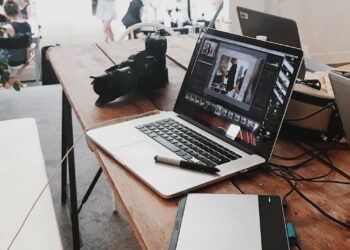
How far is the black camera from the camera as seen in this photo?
1222 mm

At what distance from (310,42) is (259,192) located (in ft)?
13.8

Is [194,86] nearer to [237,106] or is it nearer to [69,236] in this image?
[237,106]

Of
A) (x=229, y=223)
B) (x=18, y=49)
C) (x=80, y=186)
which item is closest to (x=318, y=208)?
(x=229, y=223)

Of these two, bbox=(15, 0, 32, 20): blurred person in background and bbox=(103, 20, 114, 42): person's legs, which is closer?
bbox=(15, 0, 32, 20): blurred person in background

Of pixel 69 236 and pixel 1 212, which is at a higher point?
pixel 1 212

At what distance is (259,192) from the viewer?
2.62 ft

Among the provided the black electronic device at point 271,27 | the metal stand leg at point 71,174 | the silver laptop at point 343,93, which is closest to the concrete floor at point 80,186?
the metal stand leg at point 71,174

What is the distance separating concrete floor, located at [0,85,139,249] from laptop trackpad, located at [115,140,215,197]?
43.5 inches

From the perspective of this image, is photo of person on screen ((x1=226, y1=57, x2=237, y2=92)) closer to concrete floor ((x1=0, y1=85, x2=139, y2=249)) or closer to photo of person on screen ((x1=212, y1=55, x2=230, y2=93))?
photo of person on screen ((x1=212, y1=55, x2=230, y2=93))

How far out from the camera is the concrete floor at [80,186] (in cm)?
197

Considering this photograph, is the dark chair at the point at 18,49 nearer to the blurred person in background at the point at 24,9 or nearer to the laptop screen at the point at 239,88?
the blurred person in background at the point at 24,9

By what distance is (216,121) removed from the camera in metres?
1.03

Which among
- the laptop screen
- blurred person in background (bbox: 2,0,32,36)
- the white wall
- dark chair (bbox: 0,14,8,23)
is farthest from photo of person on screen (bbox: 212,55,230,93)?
blurred person in background (bbox: 2,0,32,36)

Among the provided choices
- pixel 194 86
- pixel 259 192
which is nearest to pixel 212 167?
pixel 259 192
